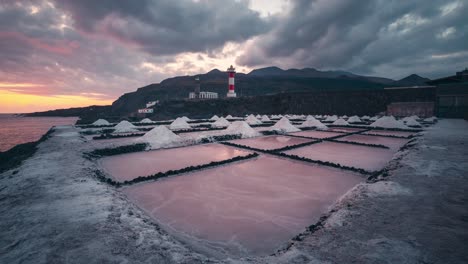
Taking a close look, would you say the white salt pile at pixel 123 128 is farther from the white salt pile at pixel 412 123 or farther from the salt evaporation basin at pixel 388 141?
the white salt pile at pixel 412 123

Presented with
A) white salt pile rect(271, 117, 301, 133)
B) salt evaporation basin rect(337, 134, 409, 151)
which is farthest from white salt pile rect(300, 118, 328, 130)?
salt evaporation basin rect(337, 134, 409, 151)

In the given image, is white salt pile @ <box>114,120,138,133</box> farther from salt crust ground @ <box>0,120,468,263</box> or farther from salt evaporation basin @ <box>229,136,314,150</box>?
salt crust ground @ <box>0,120,468,263</box>

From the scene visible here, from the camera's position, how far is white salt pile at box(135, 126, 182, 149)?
46.6ft

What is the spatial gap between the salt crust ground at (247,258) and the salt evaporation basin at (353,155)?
309 cm

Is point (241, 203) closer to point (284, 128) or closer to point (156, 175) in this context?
point (156, 175)

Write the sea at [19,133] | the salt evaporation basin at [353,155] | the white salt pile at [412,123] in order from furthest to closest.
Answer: the sea at [19,133] → the white salt pile at [412,123] → the salt evaporation basin at [353,155]

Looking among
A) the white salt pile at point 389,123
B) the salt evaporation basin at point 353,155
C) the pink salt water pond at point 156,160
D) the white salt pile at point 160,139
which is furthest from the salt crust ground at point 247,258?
the white salt pile at point 389,123

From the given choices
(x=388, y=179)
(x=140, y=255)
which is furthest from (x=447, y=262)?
(x=140, y=255)

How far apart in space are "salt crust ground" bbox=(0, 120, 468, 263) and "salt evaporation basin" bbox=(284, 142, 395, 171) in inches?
122

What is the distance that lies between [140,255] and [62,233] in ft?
5.73

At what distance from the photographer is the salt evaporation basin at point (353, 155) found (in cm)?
966

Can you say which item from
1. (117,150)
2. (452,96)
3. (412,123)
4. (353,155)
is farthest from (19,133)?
(452,96)

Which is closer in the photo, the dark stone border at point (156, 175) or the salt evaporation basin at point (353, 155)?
the dark stone border at point (156, 175)

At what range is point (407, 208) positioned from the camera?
14.9 feet
